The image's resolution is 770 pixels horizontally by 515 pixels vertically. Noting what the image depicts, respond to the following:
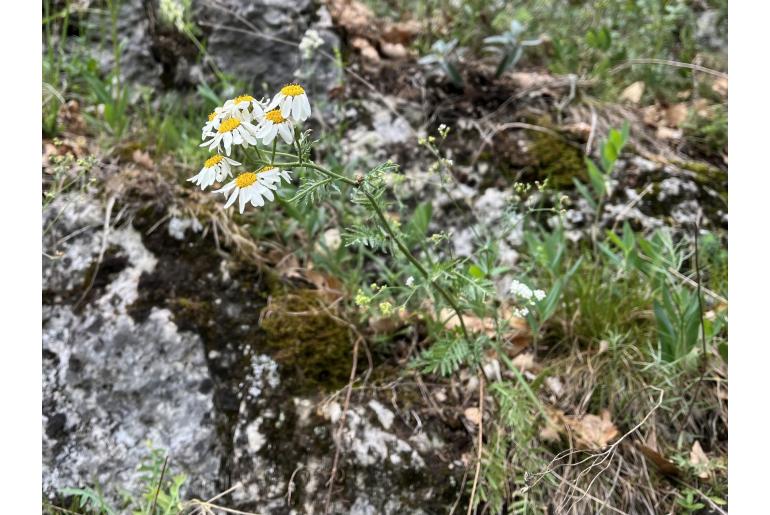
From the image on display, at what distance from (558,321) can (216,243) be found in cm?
122

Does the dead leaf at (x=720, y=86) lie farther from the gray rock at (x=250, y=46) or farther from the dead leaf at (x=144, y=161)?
the dead leaf at (x=144, y=161)

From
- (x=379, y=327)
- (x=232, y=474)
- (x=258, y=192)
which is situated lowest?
(x=232, y=474)

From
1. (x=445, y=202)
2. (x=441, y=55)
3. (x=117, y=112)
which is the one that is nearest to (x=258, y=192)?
(x=445, y=202)

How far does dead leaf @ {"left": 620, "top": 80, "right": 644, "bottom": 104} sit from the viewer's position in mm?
2971

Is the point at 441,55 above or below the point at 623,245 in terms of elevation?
above

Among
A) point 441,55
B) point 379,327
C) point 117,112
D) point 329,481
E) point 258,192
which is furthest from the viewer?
point 441,55

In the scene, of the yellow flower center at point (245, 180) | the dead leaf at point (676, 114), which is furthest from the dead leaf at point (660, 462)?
the dead leaf at point (676, 114)

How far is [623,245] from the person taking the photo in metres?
1.96

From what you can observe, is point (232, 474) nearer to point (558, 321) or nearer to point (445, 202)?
point (558, 321)

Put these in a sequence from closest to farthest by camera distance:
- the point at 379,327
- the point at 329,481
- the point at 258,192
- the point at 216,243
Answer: the point at 258,192
the point at 329,481
the point at 379,327
the point at 216,243

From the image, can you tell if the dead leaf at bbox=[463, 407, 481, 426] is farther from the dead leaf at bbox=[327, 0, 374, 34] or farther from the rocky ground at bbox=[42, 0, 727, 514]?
the dead leaf at bbox=[327, 0, 374, 34]

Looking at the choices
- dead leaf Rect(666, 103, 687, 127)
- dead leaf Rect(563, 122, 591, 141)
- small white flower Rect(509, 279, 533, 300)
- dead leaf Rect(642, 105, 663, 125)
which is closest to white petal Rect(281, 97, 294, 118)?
small white flower Rect(509, 279, 533, 300)

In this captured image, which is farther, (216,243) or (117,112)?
(117,112)

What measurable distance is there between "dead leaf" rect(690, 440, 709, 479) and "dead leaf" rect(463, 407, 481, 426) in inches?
23.1
